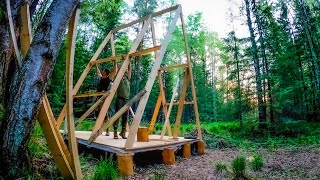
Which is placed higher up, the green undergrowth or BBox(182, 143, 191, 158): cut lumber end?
BBox(182, 143, 191, 158): cut lumber end

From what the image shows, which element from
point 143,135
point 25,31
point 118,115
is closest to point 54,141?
point 25,31

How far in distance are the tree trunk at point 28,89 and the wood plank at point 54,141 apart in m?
0.24

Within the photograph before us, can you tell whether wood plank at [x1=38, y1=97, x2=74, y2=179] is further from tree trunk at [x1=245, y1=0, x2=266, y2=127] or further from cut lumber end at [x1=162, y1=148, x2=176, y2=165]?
tree trunk at [x1=245, y1=0, x2=266, y2=127]

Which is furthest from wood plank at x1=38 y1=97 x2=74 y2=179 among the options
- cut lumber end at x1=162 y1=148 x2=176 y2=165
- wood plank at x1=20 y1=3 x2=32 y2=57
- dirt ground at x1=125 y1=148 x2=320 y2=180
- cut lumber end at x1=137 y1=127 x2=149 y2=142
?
cut lumber end at x1=137 y1=127 x2=149 y2=142

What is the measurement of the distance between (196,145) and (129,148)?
3021mm

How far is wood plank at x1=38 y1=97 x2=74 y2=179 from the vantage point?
3.10 meters

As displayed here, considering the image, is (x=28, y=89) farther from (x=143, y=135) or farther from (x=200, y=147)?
(x=200, y=147)

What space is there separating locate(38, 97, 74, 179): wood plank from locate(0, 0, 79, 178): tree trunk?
24 centimetres

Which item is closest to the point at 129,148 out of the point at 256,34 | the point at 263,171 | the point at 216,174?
the point at 216,174

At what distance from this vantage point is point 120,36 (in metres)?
21.7

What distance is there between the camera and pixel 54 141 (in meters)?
3.15

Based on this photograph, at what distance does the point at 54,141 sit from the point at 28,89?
2.40 ft

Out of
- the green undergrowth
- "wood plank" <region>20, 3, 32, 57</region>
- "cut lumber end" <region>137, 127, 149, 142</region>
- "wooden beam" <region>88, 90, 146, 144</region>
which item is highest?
"wood plank" <region>20, 3, 32, 57</region>

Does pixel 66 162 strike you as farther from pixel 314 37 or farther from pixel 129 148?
pixel 314 37
